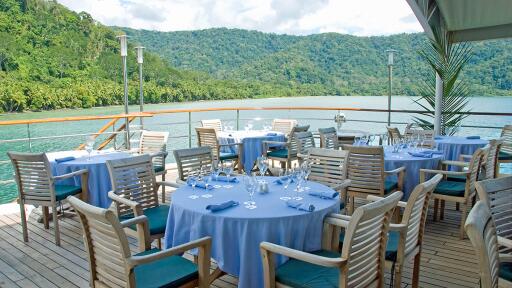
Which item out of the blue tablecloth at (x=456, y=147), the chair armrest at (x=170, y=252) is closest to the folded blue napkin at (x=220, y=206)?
the chair armrest at (x=170, y=252)

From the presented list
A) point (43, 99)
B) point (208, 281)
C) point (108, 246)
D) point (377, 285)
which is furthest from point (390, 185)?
point (43, 99)

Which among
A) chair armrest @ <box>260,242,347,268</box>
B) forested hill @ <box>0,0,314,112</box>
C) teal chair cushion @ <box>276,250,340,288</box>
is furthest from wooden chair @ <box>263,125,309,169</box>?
forested hill @ <box>0,0,314,112</box>

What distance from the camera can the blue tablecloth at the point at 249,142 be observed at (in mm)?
6547

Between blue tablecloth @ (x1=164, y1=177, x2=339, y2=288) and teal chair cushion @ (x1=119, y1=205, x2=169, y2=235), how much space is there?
39 centimetres

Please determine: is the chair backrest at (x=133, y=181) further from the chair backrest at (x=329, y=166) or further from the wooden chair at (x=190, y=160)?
the chair backrest at (x=329, y=166)

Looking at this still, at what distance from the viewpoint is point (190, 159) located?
Answer: 13.2ft

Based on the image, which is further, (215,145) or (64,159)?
(215,145)

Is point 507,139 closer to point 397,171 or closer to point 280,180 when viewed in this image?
point 397,171

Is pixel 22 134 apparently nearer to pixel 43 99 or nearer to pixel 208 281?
pixel 43 99

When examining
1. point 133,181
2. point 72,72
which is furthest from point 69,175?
point 72,72

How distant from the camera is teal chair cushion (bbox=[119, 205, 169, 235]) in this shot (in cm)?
304

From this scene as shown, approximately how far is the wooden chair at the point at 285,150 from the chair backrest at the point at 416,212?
3524mm

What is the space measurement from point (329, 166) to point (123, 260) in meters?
2.34

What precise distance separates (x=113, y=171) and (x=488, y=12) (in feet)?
22.0
